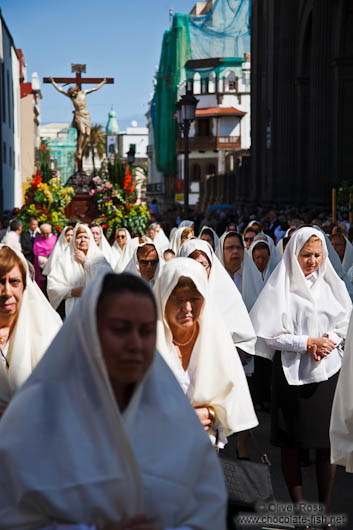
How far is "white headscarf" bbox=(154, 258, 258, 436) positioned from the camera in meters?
4.62

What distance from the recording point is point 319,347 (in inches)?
228

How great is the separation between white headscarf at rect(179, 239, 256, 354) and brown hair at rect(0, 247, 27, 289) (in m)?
1.87

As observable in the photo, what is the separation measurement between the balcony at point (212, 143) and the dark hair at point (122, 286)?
8092 centimetres

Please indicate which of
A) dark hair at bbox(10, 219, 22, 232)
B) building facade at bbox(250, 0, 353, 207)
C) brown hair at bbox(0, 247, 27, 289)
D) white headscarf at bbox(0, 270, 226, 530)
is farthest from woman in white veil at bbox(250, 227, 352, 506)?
building facade at bbox(250, 0, 353, 207)

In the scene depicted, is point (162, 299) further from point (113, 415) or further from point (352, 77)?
point (352, 77)

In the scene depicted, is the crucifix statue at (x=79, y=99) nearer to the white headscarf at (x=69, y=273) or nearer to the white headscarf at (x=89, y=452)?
the white headscarf at (x=69, y=273)

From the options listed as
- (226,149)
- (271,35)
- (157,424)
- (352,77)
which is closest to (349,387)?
(157,424)

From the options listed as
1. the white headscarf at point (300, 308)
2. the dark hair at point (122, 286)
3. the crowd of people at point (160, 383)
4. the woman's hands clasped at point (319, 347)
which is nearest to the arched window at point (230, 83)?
the crowd of people at point (160, 383)

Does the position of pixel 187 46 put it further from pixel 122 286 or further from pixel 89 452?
pixel 89 452

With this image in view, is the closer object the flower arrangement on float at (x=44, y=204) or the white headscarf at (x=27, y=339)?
the white headscarf at (x=27, y=339)

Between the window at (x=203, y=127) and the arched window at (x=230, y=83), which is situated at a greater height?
the arched window at (x=230, y=83)

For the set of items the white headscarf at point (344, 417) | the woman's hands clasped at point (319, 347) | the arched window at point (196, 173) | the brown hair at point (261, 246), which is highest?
the arched window at point (196, 173)

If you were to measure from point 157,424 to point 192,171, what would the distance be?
85.1 metres

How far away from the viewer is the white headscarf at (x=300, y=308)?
5895mm
